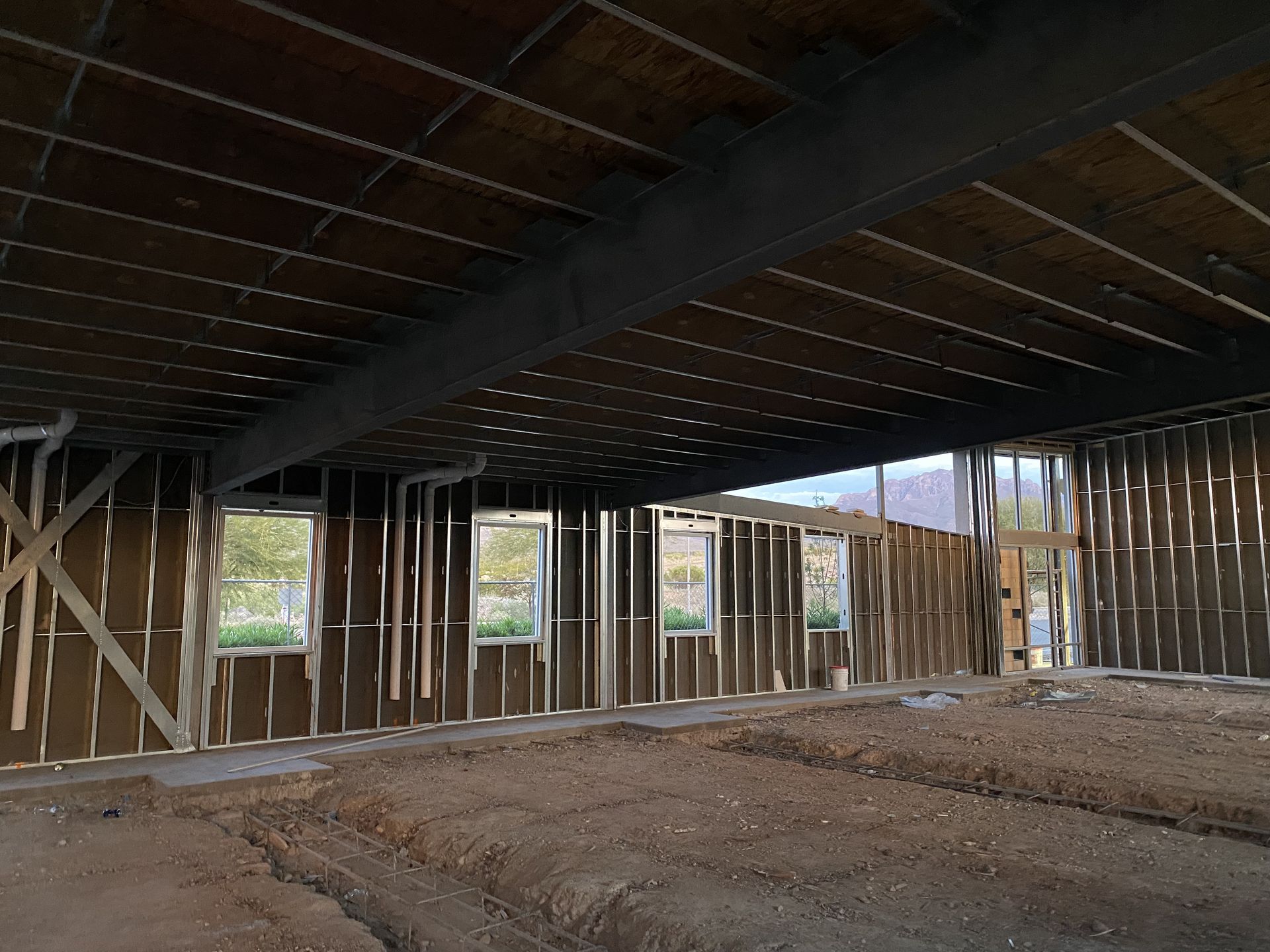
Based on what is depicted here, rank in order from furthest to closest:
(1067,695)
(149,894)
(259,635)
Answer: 1. (1067,695)
2. (259,635)
3. (149,894)

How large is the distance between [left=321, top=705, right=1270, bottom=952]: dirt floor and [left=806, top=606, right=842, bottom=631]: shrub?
8074 mm

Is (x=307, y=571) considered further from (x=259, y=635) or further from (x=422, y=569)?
(x=422, y=569)

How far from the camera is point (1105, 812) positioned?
28.6 ft

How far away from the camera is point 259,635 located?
448 inches

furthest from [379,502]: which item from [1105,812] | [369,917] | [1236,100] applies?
[1236,100]

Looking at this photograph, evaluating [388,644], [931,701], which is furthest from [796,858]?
[931,701]

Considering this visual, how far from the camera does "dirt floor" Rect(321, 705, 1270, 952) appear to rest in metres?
5.41

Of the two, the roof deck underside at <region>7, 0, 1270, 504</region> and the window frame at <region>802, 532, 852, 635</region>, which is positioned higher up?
the roof deck underside at <region>7, 0, 1270, 504</region>

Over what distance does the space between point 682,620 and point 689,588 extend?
615 millimetres

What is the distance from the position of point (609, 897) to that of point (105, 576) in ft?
25.0

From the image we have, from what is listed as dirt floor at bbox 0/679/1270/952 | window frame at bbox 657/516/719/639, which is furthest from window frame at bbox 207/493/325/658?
window frame at bbox 657/516/719/639

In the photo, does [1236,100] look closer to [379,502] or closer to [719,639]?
[379,502]

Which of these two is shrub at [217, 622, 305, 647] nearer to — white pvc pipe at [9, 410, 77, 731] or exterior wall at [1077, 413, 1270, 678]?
white pvc pipe at [9, 410, 77, 731]

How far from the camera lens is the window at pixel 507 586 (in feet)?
43.8
